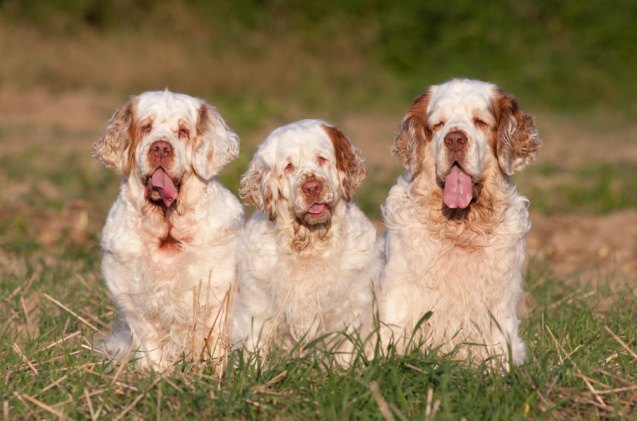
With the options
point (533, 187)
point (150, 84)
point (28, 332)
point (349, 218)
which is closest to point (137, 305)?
point (28, 332)

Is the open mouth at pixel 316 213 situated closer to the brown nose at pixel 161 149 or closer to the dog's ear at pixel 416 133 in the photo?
the dog's ear at pixel 416 133

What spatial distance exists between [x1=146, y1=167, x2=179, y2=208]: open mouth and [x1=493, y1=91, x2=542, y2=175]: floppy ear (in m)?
1.58

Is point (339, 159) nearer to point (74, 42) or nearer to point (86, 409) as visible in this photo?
point (86, 409)

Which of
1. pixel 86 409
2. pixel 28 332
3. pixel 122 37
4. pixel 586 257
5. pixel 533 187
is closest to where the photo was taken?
pixel 86 409

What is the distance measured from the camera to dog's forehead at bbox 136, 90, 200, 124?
18.2 ft

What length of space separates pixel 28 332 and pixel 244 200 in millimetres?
1310

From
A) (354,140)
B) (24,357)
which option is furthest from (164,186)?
(354,140)

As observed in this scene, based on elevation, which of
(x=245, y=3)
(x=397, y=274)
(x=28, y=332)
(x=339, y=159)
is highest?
(x=245, y=3)

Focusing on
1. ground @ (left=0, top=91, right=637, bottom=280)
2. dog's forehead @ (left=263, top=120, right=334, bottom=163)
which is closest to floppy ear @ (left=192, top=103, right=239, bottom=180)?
dog's forehead @ (left=263, top=120, right=334, bottom=163)

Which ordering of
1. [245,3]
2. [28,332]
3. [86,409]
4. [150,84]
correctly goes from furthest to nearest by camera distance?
1. [245,3]
2. [150,84]
3. [28,332]
4. [86,409]

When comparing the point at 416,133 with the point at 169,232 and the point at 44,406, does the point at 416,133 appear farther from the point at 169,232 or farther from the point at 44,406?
the point at 44,406

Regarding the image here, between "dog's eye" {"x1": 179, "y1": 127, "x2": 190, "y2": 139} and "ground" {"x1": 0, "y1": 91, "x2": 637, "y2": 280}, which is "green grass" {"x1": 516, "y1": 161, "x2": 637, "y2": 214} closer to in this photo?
"ground" {"x1": 0, "y1": 91, "x2": 637, "y2": 280}

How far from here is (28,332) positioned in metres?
5.80

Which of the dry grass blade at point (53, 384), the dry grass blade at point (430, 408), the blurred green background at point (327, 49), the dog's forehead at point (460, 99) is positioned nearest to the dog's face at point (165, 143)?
the dog's forehead at point (460, 99)
